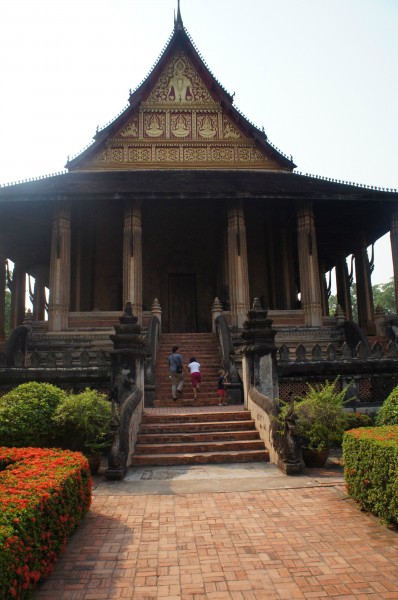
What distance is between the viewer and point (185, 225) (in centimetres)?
2178

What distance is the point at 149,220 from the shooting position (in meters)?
21.4

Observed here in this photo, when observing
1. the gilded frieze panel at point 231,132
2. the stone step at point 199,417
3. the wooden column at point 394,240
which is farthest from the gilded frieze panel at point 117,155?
the stone step at point 199,417

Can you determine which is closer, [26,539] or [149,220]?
[26,539]

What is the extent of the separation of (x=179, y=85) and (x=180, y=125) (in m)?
2.24

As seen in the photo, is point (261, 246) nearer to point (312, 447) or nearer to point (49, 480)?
point (312, 447)

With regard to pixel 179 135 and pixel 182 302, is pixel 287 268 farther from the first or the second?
pixel 179 135

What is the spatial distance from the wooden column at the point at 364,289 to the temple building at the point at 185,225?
2.2 inches

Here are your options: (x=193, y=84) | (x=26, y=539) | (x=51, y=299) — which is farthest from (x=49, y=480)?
(x=193, y=84)

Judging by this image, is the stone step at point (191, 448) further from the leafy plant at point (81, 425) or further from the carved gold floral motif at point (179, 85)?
the carved gold floral motif at point (179, 85)

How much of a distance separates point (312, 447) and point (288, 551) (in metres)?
3.27

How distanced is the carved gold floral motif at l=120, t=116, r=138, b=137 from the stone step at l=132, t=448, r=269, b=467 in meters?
16.5

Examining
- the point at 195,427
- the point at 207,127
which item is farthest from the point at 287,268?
the point at 195,427

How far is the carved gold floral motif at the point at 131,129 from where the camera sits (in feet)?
68.1

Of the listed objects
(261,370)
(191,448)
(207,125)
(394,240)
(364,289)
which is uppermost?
(207,125)
